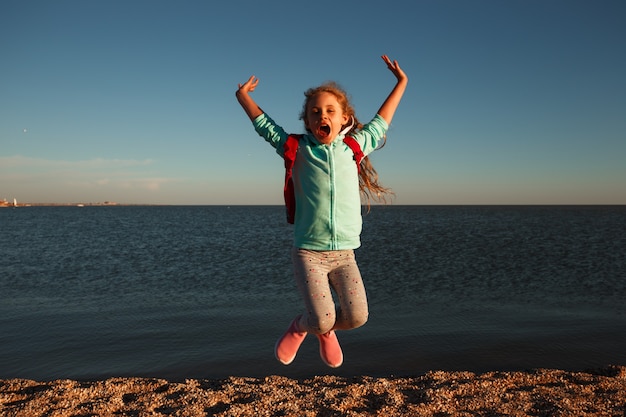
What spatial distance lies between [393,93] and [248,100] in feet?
4.23

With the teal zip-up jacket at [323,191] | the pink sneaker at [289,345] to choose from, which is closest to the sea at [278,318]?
the pink sneaker at [289,345]

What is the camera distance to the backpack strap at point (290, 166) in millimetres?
3584

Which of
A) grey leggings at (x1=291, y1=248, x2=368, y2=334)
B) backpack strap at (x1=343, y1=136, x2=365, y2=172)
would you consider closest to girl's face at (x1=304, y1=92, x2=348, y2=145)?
backpack strap at (x1=343, y1=136, x2=365, y2=172)

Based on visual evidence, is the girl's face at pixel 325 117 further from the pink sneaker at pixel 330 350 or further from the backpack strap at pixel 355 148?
the pink sneaker at pixel 330 350

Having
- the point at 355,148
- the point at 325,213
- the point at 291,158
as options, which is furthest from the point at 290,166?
the point at 355,148

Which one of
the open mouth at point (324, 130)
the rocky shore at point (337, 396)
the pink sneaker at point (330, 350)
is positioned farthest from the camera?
the rocky shore at point (337, 396)

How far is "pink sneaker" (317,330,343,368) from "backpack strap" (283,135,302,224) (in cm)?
105

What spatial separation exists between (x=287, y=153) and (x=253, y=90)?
0.81 meters

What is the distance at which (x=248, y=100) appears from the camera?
3.89 meters

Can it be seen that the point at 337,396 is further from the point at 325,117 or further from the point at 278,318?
the point at 278,318

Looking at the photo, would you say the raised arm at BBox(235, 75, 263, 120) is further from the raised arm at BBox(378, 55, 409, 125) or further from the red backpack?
the raised arm at BBox(378, 55, 409, 125)

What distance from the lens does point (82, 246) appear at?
34.5m

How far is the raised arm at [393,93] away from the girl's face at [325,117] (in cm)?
49

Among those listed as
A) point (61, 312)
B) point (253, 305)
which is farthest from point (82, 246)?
point (253, 305)
